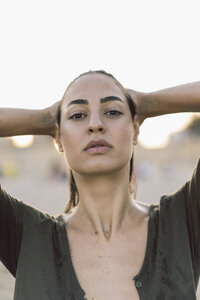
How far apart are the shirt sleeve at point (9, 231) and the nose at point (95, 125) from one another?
570mm

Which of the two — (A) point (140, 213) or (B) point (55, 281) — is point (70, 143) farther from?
(B) point (55, 281)

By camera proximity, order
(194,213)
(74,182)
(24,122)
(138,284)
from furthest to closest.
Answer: (74,182) → (24,122) → (194,213) → (138,284)

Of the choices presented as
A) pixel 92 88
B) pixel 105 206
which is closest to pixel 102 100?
pixel 92 88

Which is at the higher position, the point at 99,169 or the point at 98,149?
the point at 98,149

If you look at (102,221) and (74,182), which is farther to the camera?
(74,182)

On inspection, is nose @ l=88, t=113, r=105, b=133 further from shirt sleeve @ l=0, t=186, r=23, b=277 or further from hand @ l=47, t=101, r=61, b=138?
shirt sleeve @ l=0, t=186, r=23, b=277

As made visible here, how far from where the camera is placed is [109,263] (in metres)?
2.22

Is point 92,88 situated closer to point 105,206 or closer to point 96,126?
point 96,126

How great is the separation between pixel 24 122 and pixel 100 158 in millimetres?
568

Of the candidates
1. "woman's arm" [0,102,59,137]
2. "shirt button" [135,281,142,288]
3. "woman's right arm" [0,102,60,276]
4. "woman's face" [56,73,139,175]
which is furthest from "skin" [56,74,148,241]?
"shirt button" [135,281,142,288]

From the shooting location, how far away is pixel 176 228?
7.11ft

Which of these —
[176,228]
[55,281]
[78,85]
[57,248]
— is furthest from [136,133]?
[55,281]

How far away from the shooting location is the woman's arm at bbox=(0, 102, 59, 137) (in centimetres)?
249

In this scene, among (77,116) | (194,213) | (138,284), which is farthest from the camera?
(77,116)
